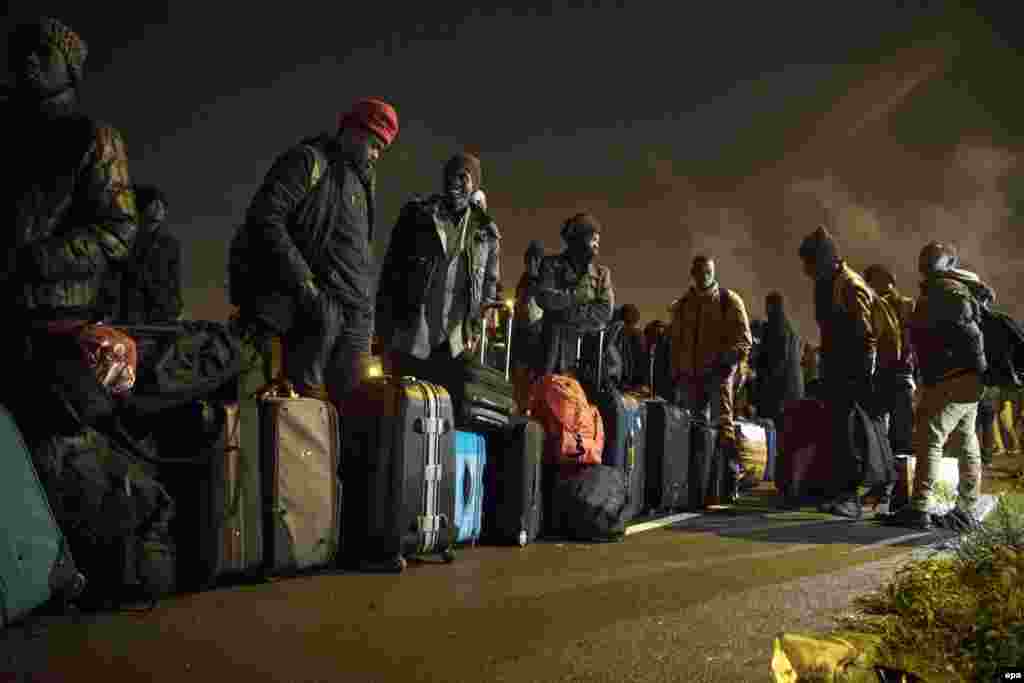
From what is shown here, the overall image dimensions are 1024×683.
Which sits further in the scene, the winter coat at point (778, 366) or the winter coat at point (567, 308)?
the winter coat at point (778, 366)

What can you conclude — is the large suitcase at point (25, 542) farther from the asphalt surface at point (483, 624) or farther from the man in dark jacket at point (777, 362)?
the man in dark jacket at point (777, 362)

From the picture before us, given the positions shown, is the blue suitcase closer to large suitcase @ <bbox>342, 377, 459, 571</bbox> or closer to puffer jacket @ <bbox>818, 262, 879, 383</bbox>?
large suitcase @ <bbox>342, 377, 459, 571</bbox>

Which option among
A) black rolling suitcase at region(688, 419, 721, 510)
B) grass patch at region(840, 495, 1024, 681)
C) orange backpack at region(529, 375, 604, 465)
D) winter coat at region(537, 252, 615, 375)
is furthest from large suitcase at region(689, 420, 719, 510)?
grass patch at region(840, 495, 1024, 681)

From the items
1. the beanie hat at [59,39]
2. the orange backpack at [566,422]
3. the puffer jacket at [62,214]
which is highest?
the beanie hat at [59,39]

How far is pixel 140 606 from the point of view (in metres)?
3.46

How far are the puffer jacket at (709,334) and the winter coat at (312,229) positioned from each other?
542cm

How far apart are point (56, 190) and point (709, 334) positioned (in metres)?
7.55

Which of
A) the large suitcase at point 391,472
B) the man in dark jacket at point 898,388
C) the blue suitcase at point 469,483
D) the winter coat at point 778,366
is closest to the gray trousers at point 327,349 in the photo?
the large suitcase at point 391,472

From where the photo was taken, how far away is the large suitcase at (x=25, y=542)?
2.84 meters

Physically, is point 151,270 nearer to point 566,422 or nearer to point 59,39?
point 59,39

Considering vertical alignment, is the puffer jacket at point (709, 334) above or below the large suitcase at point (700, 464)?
above

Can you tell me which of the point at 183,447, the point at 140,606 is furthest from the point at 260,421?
the point at 140,606

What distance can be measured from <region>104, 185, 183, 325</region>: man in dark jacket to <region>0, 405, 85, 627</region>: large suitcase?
3569 mm

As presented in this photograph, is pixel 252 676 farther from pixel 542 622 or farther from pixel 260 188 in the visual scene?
pixel 260 188
